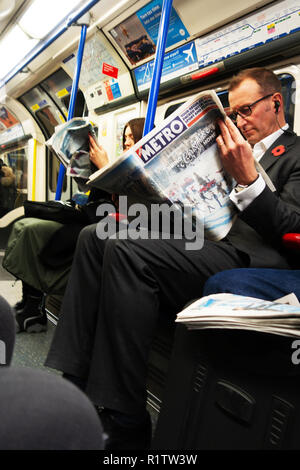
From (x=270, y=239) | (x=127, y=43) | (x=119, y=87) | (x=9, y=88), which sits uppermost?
(x=9, y=88)

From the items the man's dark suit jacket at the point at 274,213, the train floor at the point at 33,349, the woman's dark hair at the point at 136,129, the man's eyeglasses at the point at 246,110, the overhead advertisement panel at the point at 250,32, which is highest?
the overhead advertisement panel at the point at 250,32

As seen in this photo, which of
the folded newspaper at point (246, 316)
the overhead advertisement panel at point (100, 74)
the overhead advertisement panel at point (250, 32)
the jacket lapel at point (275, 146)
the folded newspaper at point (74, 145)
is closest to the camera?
the folded newspaper at point (246, 316)

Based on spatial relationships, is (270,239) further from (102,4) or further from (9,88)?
(9,88)

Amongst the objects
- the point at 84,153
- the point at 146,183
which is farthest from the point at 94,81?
the point at 146,183

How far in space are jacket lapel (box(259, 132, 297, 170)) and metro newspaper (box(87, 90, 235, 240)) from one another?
30 cm

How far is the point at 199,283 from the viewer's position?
43.8 inches

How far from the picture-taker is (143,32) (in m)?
2.85

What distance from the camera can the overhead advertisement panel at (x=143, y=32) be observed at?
256 cm

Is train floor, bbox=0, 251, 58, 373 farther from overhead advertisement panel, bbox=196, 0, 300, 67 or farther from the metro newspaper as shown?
overhead advertisement panel, bbox=196, 0, 300, 67

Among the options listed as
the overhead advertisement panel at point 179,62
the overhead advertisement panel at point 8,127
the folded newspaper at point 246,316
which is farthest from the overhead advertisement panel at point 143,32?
the overhead advertisement panel at point 8,127

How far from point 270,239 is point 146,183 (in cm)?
48

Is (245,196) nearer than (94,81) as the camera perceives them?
Yes

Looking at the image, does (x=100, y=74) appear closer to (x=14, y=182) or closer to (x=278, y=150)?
(x=278, y=150)

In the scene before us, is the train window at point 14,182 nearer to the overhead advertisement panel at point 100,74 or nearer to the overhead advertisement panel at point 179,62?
the overhead advertisement panel at point 100,74
